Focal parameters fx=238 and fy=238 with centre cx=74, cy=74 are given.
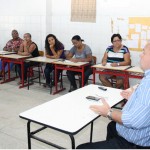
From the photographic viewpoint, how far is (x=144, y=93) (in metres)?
1.45

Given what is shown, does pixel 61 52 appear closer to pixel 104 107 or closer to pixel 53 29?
pixel 53 29

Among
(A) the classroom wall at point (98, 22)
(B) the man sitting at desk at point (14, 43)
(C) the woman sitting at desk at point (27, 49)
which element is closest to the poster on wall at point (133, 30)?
(A) the classroom wall at point (98, 22)

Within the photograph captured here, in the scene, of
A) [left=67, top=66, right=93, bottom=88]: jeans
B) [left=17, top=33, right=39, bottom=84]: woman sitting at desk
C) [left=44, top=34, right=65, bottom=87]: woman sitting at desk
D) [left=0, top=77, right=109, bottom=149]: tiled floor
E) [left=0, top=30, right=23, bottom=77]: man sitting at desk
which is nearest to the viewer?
[left=0, top=77, right=109, bottom=149]: tiled floor

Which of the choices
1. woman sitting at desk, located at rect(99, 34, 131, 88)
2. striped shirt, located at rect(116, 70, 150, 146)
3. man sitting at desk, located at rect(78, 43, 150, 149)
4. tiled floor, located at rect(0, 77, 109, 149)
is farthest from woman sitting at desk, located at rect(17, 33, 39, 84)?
striped shirt, located at rect(116, 70, 150, 146)

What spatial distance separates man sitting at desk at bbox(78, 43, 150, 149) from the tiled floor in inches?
47.2

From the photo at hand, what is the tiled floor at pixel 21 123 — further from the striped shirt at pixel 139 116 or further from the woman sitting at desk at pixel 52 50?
the striped shirt at pixel 139 116

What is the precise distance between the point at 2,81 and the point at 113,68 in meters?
2.92

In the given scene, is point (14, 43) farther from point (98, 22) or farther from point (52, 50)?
point (98, 22)

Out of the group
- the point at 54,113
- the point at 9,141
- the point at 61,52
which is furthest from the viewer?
the point at 61,52

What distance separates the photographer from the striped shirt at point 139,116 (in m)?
1.43

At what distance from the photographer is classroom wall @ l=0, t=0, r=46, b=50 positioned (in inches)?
237

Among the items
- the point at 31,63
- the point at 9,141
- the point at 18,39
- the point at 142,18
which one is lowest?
the point at 9,141

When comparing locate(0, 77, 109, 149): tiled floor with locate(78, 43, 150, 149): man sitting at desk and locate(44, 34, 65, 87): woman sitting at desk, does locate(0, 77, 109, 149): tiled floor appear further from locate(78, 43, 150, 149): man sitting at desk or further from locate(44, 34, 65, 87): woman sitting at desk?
locate(78, 43, 150, 149): man sitting at desk

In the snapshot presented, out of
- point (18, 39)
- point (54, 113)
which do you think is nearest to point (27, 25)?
point (18, 39)
